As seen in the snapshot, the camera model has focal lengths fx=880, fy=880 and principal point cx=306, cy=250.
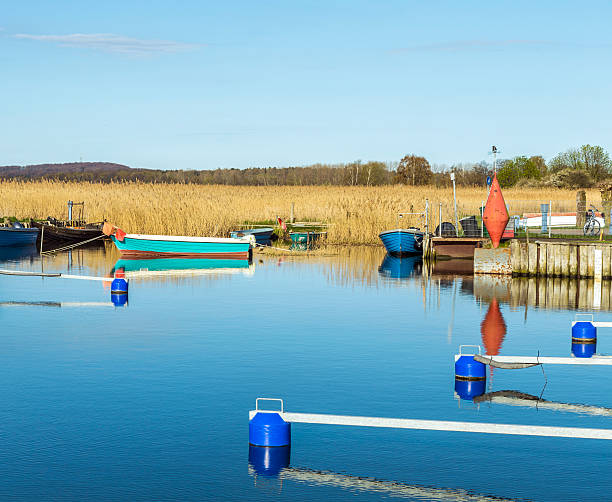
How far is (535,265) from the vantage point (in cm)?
3153

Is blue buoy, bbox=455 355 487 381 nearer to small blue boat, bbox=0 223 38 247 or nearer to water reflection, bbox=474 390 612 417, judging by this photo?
water reflection, bbox=474 390 612 417

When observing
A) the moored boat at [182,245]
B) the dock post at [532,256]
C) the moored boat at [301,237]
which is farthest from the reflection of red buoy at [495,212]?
the moored boat at [301,237]

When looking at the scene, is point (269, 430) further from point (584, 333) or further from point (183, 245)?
point (183, 245)

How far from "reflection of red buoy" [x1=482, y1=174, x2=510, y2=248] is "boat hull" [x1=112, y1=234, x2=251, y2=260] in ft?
35.7

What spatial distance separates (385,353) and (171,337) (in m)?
4.56

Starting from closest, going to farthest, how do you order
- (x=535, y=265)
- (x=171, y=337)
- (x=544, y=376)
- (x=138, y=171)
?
(x=544, y=376) < (x=171, y=337) < (x=535, y=265) < (x=138, y=171)

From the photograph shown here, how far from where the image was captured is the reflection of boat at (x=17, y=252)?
1560 inches

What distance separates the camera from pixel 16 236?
43969 mm

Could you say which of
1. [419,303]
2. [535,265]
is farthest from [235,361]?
[535,265]

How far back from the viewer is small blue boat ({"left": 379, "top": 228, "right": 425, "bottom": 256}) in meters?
39.9

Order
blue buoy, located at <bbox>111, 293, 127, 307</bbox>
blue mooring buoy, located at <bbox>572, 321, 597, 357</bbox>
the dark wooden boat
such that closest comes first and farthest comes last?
blue mooring buoy, located at <bbox>572, 321, 597, 357</bbox>
blue buoy, located at <bbox>111, 293, 127, 307</bbox>
the dark wooden boat

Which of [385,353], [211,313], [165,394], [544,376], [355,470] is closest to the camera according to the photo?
[355,470]

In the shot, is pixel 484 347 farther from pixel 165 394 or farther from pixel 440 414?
pixel 165 394

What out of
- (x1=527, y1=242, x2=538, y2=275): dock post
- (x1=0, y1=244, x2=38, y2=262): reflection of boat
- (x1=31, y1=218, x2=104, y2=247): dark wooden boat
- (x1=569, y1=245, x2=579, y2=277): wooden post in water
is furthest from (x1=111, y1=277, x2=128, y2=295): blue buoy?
(x1=31, y1=218, x2=104, y2=247): dark wooden boat
